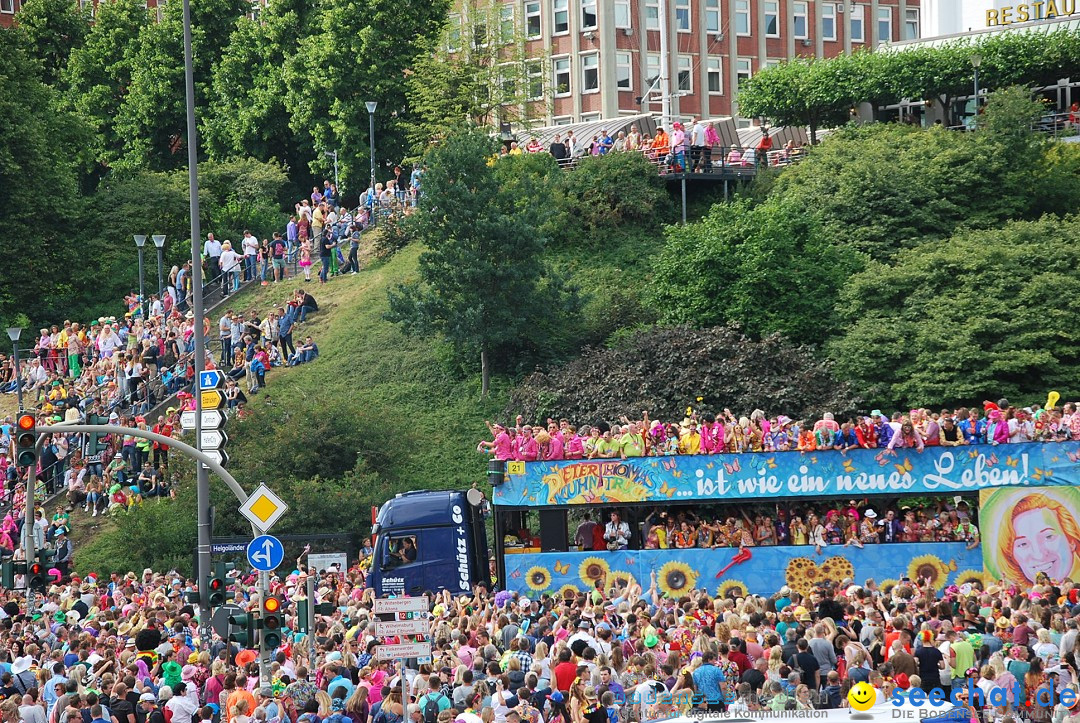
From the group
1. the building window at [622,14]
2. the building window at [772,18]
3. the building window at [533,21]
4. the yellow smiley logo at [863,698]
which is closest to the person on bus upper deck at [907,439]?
the yellow smiley logo at [863,698]

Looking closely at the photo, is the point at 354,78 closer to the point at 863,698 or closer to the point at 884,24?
the point at 884,24

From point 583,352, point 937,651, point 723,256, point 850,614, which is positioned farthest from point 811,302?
point 937,651

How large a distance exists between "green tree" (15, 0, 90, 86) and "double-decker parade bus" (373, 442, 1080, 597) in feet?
167

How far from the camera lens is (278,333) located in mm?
50656

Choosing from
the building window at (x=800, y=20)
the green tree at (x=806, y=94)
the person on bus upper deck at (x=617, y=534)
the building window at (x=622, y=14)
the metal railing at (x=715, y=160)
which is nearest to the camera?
the person on bus upper deck at (x=617, y=534)

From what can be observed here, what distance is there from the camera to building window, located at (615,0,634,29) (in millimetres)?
81250

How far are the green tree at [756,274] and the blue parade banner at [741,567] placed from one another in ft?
39.2

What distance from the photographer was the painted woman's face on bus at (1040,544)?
30781 millimetres

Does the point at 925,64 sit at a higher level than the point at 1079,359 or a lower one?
higher

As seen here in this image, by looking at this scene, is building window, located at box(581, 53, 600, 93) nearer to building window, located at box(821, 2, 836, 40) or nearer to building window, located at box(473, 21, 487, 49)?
A: building window, located at box(473, 21, 487, 49)

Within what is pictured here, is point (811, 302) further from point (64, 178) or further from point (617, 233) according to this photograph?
point (64, 178)

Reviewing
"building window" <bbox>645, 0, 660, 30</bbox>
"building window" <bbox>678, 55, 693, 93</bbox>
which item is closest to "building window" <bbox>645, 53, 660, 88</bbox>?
"building window" <bbox>645, 0, 660, 30</bbox>

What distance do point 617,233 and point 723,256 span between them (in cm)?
890

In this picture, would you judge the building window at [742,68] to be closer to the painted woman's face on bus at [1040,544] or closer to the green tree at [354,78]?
the green tree at [354,78]
